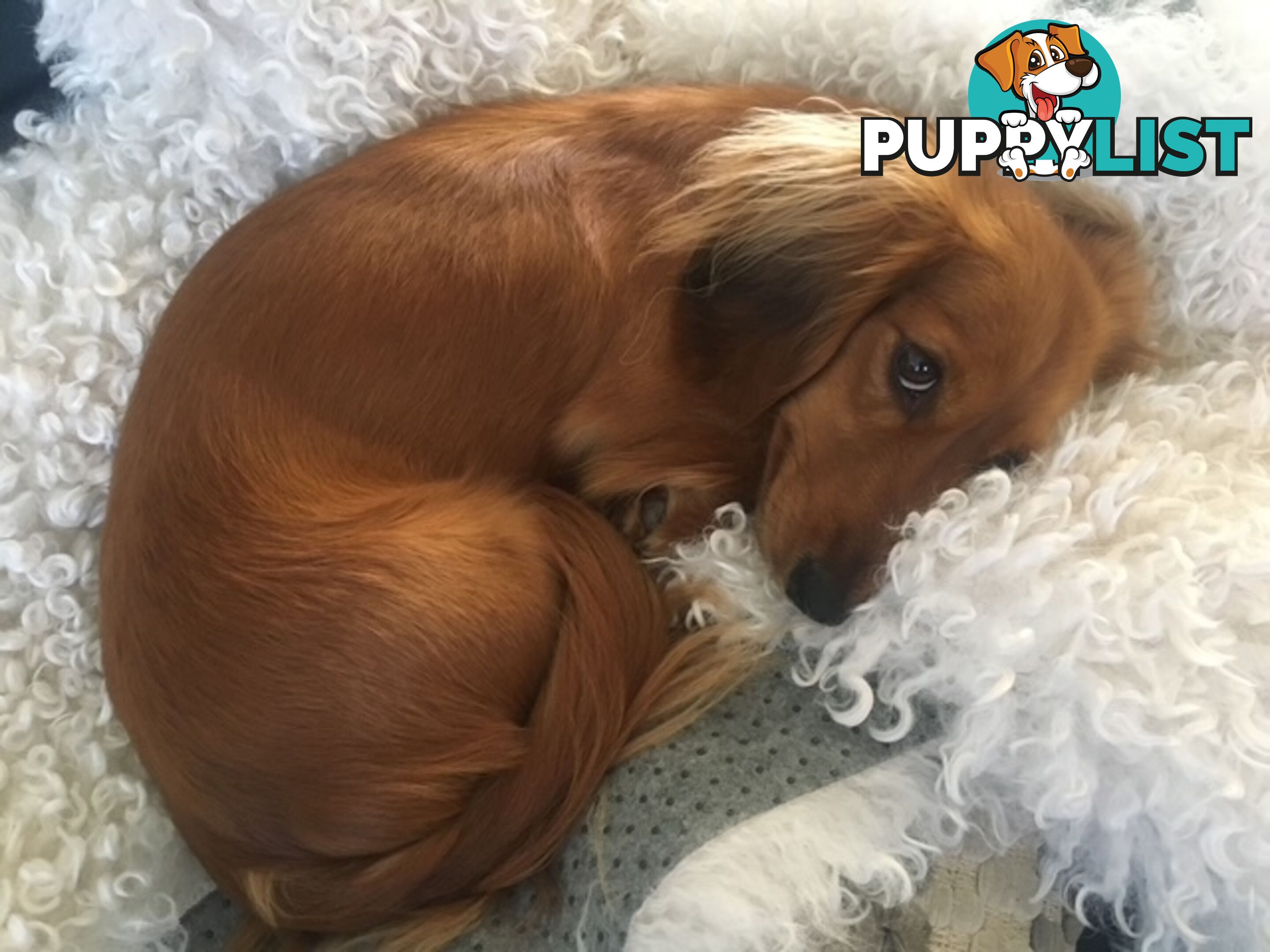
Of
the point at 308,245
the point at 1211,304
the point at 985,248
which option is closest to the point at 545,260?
the point at 308,245

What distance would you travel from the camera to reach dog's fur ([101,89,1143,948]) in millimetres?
1028

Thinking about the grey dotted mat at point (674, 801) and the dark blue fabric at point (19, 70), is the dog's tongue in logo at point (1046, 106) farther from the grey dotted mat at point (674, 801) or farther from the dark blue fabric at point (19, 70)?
the dark blue fabric at point (19, 70)

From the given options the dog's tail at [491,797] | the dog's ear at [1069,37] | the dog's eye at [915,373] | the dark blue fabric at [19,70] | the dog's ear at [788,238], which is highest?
the dark blue fabric at [19,70]

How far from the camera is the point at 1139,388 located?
1191 millimetres

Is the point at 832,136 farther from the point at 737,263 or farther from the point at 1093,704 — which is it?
the point at 1093,704

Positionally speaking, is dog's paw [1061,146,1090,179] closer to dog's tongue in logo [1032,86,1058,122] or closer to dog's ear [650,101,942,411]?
dog's tongue in logo [1032,86,1058,122]

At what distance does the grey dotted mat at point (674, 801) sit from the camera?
979 mm

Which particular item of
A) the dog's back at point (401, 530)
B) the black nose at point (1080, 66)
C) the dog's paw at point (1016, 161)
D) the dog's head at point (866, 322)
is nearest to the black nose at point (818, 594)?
the dog's head at point (866, 322)

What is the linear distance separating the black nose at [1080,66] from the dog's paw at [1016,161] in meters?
0.09

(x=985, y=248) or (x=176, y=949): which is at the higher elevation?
(x=985, y=248)

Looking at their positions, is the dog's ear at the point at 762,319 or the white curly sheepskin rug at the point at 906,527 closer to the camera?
the white curly sheepskin rug at the point at 906,527

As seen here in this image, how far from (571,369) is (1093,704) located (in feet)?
1.82

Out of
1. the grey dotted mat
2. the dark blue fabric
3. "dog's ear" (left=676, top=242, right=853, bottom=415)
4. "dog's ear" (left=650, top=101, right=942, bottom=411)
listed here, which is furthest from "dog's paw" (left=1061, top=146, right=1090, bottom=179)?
the dark blue fabric

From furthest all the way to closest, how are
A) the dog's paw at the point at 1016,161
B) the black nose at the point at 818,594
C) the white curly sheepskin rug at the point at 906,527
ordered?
the dog's paw at the point at 1016,161 → the black nose at the point at 818,594 → the white curly sheepskin rug at the point at 906,527
